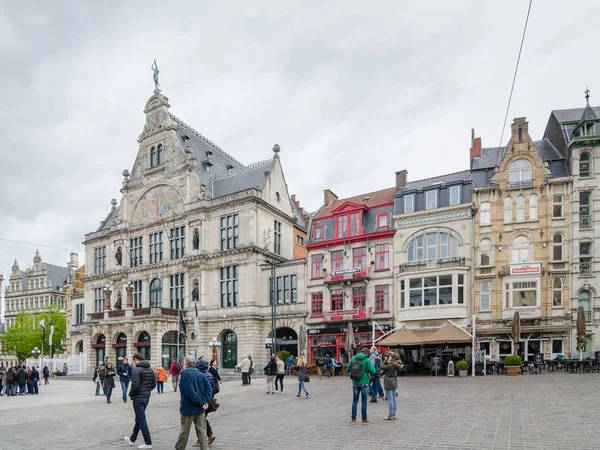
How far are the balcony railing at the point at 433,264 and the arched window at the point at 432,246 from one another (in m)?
0.49

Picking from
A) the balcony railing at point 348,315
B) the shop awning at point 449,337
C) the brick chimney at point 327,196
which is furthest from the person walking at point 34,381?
the brick chimney at point 327,196

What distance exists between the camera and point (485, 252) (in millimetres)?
34906

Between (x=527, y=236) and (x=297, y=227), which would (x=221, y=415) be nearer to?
(x=527, y=236)

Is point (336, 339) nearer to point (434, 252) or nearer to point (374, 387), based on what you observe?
point (434, 252)

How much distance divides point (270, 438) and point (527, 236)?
28471 mm

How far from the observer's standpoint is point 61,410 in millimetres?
17672

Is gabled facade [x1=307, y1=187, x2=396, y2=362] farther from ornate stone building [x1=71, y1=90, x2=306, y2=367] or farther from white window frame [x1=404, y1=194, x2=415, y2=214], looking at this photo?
ornate stone building [x1=71, y1=90, x2=306, y2=367]

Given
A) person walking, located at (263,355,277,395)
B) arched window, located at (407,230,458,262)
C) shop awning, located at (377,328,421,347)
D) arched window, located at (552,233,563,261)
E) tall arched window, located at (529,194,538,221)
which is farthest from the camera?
arched window, located at (407,230,458,262)

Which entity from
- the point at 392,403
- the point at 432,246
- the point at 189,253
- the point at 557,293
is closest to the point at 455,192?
the point at 432,246

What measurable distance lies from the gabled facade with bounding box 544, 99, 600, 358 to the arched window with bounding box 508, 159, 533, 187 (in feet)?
8.62

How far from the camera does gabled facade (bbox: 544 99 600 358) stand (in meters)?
32.2

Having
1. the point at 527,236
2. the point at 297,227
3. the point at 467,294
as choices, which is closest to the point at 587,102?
the point at 527,236

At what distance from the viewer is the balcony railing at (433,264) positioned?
3481cm

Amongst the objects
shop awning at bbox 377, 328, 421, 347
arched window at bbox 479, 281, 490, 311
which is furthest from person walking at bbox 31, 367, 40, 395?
A: arched window at bbox 479, 281, 490, 311
